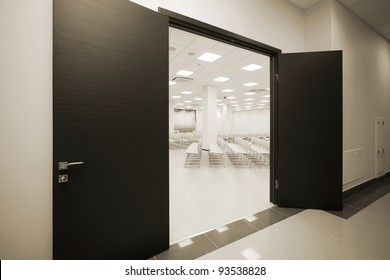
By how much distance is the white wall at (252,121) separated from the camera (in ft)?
60.8

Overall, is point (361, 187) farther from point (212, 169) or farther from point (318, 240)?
point (212, 169)

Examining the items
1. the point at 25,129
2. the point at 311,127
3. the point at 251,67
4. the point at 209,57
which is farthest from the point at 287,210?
the point at 251,67

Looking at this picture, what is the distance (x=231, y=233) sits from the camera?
2.13 meters

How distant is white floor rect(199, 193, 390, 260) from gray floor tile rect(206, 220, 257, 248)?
7cm

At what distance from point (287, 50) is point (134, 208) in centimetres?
332

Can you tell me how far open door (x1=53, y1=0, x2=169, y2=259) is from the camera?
129cm

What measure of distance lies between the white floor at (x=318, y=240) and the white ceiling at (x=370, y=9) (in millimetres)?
3526

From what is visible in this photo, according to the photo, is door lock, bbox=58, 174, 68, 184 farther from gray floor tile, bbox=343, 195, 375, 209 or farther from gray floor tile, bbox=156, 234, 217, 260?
gray floor tile, bbox=343, 195, 375, 209

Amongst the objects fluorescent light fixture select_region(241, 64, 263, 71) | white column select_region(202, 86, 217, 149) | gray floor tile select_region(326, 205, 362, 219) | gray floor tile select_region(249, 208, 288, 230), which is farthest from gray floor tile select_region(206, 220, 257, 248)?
white column select_region(202, 86, 217, 149)

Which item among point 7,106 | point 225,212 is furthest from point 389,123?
point 7,106

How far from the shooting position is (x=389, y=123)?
14.6 ft

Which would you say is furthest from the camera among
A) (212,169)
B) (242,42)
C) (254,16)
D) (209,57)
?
(212,169)

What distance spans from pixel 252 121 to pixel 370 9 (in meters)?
16.5
